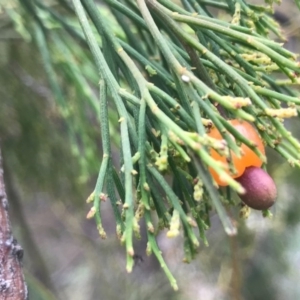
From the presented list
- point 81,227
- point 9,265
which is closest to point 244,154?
point 9,265

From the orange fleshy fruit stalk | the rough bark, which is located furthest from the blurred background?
the orange fleshy fruit stalk

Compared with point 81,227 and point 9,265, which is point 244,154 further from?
point 81,227

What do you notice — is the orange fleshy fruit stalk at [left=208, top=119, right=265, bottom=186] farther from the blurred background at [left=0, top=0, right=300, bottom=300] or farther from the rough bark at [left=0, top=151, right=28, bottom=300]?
the blurred background at [left=0, top=0, right=300, bottom=300]

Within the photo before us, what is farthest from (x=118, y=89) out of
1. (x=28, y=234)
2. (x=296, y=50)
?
(x=296, y=50)

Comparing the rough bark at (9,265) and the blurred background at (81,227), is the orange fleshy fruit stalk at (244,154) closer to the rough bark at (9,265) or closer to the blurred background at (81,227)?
the rough bark at (9,265)

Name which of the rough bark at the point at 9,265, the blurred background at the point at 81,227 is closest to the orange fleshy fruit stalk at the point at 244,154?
the rough bark at the point at 9,265

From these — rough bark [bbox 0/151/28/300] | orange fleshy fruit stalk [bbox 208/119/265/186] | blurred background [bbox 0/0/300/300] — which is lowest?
blurred background [bbox 0/0/300/300]
